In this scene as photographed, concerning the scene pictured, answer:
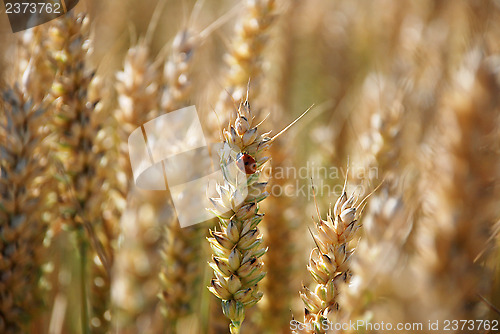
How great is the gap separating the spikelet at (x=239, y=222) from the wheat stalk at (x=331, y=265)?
0.09m

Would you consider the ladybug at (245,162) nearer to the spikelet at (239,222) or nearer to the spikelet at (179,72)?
the spikelet at (239,222)

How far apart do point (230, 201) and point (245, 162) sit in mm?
66

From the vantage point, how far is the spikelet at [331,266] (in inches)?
26.8

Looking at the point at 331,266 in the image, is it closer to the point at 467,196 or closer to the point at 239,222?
the point at 239,222

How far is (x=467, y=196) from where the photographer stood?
0.81 m

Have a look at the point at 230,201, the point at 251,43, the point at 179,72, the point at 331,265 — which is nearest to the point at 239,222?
the point at 230,201

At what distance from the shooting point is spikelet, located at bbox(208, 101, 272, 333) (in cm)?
67

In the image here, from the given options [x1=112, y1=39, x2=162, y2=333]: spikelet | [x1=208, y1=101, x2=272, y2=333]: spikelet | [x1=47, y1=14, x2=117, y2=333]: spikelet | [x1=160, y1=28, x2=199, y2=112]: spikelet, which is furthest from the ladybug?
[x1=47, y1=14, x2=117, y2=333]: spikelet

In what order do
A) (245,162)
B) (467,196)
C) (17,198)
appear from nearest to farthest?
(245,162) < (467,196) < (17,198)

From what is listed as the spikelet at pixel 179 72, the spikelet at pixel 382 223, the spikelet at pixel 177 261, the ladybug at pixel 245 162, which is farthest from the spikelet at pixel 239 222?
the spikelet at pixel 179 72

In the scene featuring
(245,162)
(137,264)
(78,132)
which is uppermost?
(245,162)

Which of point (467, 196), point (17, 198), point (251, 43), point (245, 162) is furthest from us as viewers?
point (251, 43)

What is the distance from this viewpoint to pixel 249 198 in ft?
2.26

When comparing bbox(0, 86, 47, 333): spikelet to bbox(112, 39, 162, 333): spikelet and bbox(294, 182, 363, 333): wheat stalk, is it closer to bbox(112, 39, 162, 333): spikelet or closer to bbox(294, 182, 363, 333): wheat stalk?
bbox(112, 39, 162, 333): spikelet
